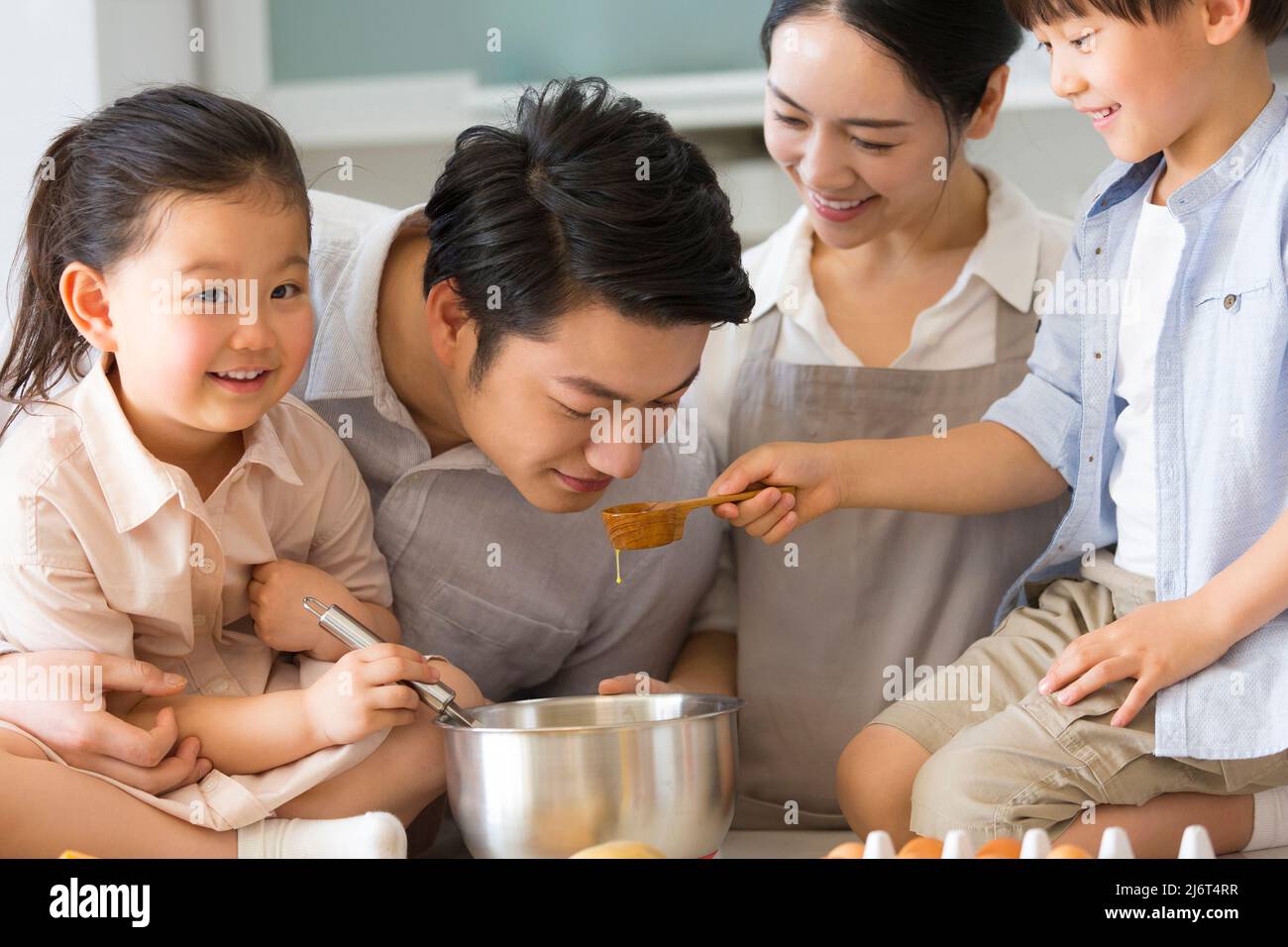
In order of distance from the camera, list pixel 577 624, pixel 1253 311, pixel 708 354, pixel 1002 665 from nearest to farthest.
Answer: pixel 1253 311 < pixel 1002 665 < pixel 577 624 < pixel 708 354

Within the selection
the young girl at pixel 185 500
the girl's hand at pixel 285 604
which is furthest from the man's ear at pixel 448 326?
the girl's hand at pixel 285 604

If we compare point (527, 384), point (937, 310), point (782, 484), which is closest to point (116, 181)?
point (527, 384)

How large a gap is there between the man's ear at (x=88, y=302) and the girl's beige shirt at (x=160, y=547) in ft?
0.13

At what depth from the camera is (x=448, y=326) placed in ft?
4.28

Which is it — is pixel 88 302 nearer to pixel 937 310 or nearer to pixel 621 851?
pixel 621 851

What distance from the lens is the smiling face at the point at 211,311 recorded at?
1.12 m

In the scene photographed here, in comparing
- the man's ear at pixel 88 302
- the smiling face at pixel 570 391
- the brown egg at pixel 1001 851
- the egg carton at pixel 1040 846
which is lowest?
the brown egg at pixel 1001 851

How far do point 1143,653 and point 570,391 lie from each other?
0.55m

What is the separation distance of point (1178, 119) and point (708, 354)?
0.62 metres

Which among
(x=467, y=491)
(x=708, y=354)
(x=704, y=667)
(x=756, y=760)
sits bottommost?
(x=756, y=760)

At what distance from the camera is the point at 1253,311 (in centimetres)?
120

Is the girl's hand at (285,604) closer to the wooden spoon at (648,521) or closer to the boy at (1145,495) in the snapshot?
the wooden spoon at (648,521)

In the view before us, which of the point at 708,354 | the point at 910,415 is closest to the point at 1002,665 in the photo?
the point at 910,415
